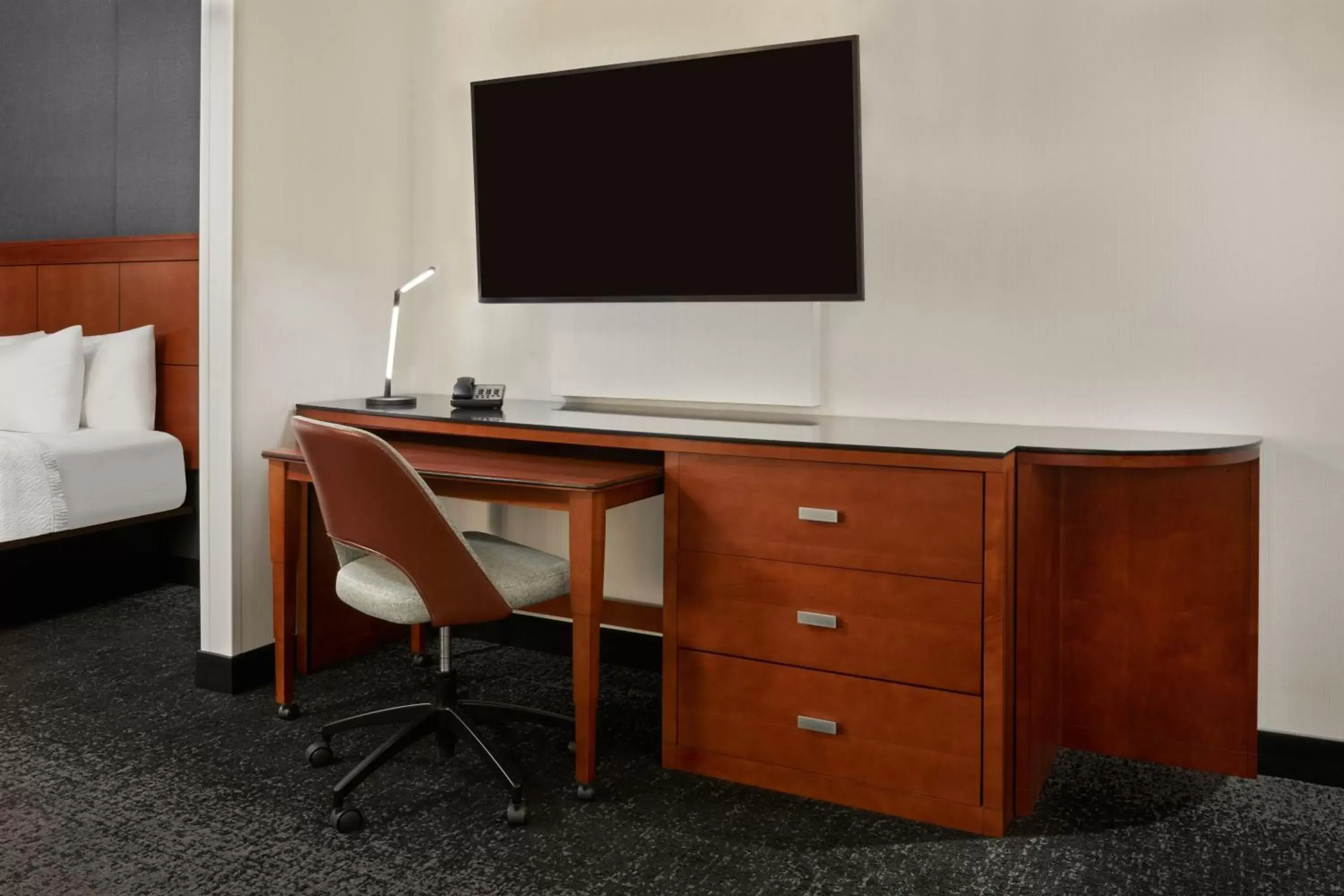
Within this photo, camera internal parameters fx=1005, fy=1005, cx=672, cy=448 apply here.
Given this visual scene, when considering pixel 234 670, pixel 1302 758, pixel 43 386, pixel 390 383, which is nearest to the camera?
pixel 1302 758

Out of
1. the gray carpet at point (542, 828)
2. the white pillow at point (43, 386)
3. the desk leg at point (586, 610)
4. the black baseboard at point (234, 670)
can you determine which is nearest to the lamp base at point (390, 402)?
the black baseboard at point (234, 670)

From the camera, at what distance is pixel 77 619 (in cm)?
354

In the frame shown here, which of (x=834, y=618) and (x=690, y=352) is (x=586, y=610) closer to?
(x=834, y=618)

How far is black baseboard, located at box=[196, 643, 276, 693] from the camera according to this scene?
2854 millimetres

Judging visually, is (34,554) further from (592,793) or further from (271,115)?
(592,793)

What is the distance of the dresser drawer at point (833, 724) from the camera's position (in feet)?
6.89

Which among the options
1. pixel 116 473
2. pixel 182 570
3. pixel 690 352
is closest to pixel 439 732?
pixel 690 352

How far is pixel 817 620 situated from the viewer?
221 cm

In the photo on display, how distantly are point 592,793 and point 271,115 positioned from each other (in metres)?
2.09

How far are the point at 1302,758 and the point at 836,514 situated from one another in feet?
4.20

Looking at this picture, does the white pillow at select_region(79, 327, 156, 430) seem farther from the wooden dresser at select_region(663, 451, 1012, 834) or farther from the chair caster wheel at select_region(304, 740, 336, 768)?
the wooden dresser at select_region(663, 451, 1012, 834)

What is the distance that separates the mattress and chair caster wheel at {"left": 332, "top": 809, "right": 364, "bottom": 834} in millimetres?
1987

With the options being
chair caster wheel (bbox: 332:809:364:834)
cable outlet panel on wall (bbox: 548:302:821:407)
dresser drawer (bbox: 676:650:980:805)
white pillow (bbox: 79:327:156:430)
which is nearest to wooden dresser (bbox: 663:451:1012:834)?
dresser drawer (bbox: 676:650:980:805)

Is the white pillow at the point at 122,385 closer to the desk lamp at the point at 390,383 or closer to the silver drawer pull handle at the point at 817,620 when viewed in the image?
the desk lamp at the point at 390,383
